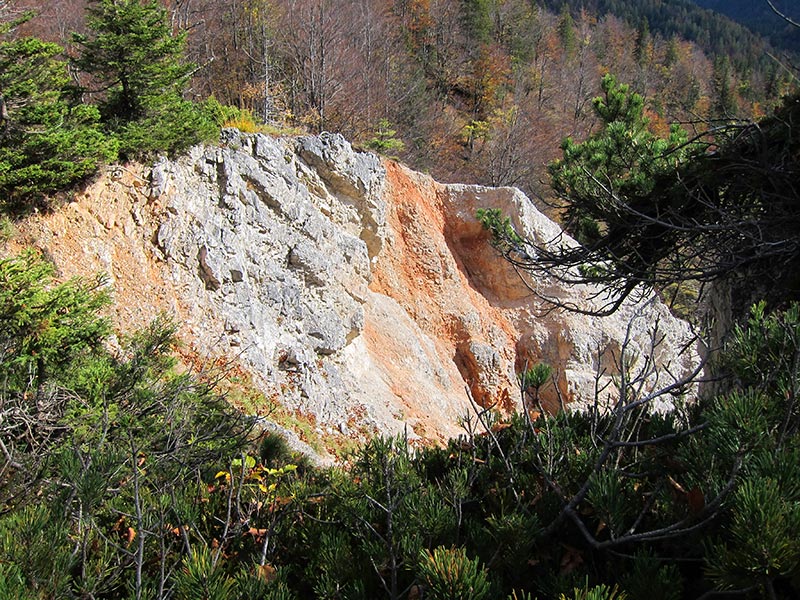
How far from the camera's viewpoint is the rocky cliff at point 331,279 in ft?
27.0

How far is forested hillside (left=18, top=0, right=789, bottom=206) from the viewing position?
19.1m

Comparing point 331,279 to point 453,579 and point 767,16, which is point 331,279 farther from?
point 767,16

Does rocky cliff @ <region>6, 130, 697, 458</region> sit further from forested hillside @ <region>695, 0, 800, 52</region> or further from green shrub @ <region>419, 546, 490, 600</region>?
green shrub @ <region>419, 546, 490, 600</region>

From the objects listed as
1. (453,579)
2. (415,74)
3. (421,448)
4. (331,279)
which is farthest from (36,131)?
(415,74)

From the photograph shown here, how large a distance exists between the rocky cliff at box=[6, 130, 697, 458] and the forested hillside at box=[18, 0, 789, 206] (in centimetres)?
282

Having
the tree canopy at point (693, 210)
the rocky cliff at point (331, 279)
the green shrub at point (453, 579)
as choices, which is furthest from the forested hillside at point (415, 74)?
the green shrub at point (453, 579)

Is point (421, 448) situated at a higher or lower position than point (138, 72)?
lower

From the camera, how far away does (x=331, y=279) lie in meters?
11.1

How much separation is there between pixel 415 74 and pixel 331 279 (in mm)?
18231

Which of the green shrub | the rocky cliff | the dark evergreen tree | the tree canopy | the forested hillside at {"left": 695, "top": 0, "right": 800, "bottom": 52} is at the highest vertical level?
the forested hillside at {"left": 695, "top": 0, "right": 800, "bottom": 52}

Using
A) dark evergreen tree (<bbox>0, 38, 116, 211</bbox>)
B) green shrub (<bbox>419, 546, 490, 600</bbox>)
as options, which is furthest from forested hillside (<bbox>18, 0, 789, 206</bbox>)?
green shrub (<bbox>419, 546, 490, 600</bbox>)

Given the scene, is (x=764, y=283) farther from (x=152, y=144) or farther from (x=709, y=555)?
(x=152, y=144)

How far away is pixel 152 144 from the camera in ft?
28.1

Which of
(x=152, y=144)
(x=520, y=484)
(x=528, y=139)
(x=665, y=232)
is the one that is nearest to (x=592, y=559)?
(x=520, y=484)
